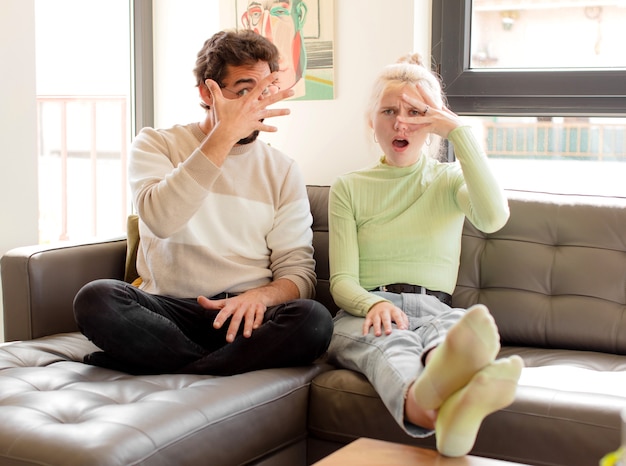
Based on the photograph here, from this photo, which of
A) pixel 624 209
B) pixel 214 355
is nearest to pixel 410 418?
pixel 214 355

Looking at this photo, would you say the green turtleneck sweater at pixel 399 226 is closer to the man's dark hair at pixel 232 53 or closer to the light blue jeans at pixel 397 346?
the light blue jeans at pixel 397 346

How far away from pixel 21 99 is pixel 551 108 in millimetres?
1809

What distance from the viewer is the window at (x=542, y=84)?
108 inches

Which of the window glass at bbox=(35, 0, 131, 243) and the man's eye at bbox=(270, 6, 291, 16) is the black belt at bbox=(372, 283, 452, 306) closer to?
the man's eye at bbox=(270, 6, 291, 16)

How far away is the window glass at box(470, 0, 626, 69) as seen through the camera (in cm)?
275

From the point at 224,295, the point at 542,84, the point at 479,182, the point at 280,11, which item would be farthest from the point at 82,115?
the point at 479,182

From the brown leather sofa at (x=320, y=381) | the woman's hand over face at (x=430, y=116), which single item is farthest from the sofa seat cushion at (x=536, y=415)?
the woman's hand over face at (x=430, y=116)

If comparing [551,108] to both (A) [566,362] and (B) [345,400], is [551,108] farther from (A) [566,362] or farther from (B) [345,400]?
(B) [345,400]

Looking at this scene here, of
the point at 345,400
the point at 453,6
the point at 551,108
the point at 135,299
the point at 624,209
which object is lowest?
the point at 345,400

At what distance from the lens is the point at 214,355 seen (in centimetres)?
203

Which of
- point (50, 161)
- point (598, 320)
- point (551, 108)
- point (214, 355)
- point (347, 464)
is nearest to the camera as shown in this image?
point (347, 464)

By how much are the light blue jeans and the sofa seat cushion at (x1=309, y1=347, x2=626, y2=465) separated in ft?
0.21

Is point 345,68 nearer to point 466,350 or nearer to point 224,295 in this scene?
point 224,295

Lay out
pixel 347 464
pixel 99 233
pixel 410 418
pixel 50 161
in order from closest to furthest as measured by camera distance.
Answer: pixel 347 464 → pixel 410 418 → pixel 50 161 → pixel 99 233
